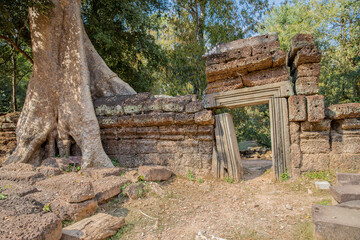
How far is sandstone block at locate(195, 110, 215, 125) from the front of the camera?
4691mm

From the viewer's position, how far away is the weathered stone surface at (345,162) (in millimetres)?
4008

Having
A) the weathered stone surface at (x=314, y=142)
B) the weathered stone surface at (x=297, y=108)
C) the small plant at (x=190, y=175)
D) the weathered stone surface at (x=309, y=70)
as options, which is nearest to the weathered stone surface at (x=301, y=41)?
the weathered stone surface at (x=309, y=70)

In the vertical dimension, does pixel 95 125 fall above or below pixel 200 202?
above

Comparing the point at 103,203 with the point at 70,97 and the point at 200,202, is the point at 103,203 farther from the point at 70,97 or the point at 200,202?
the point at 70,97

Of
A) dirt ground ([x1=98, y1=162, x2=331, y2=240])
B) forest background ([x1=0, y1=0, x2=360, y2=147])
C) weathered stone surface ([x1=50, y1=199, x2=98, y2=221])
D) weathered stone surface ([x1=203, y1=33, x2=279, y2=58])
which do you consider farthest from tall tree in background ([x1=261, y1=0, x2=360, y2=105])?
weathered stone surface ([x1=50, y1=199, x2=98, y2=221])

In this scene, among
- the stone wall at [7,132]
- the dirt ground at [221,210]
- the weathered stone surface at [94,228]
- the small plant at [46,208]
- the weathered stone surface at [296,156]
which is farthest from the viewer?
the stone wall at [7,132]

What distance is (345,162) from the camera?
13.3ft

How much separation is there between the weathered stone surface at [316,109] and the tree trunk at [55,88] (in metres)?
4.29

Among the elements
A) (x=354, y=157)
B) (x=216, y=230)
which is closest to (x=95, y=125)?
(x=216, y=230)

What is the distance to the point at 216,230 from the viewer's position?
9.11 ft

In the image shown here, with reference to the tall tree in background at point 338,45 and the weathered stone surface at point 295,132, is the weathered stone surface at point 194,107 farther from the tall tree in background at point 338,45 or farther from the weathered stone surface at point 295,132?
the tall tree in background at point 338,45

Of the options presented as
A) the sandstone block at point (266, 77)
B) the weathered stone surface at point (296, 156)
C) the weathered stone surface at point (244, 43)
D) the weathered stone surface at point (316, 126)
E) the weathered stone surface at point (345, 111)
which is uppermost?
the weathered stone surface at point (244, 43)

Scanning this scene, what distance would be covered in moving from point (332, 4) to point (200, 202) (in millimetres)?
10843

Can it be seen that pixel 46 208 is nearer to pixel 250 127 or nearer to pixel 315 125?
pixel 315 125
